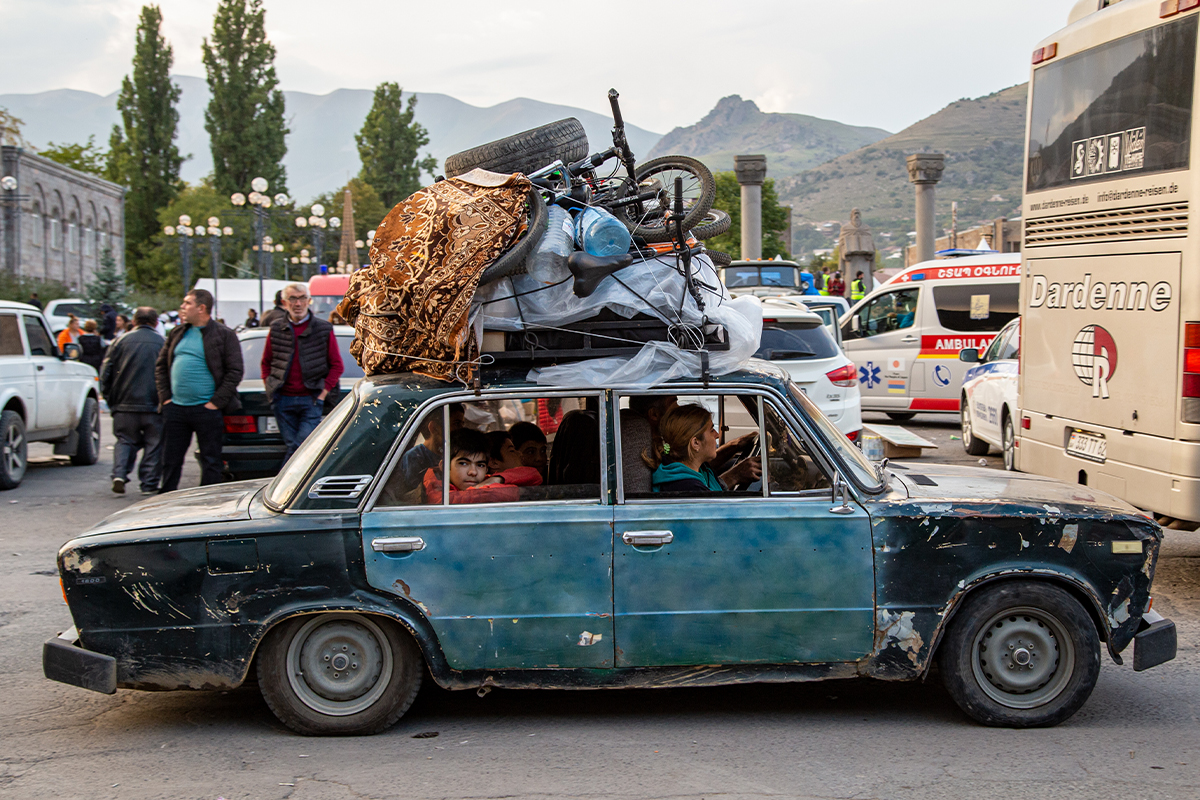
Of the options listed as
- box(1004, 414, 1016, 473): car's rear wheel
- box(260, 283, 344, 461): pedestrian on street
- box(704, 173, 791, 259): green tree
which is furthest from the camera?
box(704, 173, 791, 259): green tree

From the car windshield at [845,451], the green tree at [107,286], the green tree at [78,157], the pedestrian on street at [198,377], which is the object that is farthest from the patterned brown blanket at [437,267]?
the green tree at [78,157]

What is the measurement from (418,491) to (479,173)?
4.60 ft

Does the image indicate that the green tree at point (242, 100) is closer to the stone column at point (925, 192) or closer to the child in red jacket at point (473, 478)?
the stone column at point (925, 192)

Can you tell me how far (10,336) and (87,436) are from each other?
1820 millimetres

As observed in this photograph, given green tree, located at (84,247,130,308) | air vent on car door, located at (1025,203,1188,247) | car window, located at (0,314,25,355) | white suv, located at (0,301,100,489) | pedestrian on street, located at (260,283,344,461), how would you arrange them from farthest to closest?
green tree, located at (84,247,130,308) < car window, located at (0,314,25,355) < white suv, located at (0,301,100,489) < pedestrian on street, located at (260,283,344,461) < air vent on car door, located at (1025,203,1188,247)

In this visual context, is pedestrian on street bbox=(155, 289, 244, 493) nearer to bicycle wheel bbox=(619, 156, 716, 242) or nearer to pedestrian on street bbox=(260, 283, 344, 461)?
pedestrian on street bbox=(260, 283, 344, 461)

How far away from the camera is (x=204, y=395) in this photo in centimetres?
898

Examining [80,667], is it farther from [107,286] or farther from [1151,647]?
[107,286]

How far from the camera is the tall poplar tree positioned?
6669 cm

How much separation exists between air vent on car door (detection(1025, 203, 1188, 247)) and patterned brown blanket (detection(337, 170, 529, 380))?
4250mm

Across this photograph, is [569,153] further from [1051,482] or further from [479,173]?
[1051,482]

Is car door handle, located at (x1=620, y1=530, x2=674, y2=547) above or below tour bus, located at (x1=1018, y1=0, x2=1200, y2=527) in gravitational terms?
below

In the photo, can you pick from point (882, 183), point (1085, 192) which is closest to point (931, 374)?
point (1085, 192)

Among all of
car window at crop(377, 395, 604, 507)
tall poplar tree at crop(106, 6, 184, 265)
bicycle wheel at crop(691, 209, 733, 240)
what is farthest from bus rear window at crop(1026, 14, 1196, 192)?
tall poplar tree at crop(106, 6, 184, 265)
